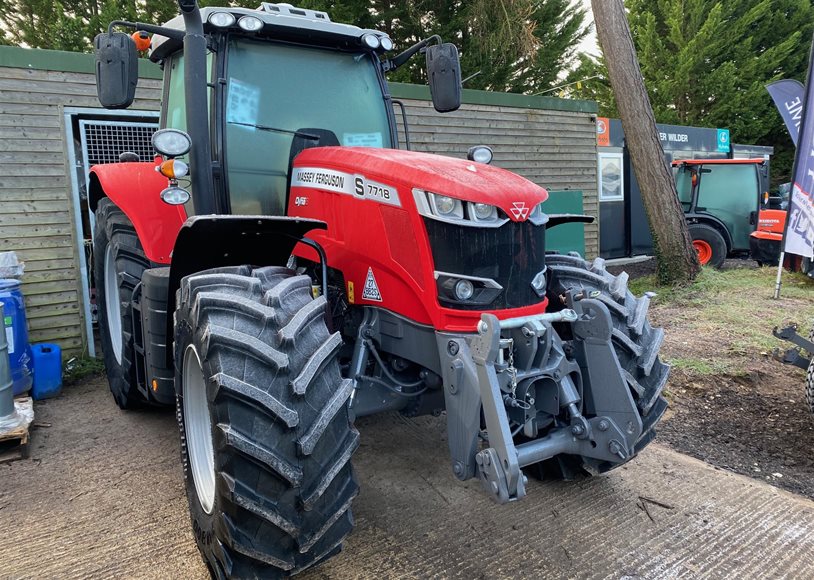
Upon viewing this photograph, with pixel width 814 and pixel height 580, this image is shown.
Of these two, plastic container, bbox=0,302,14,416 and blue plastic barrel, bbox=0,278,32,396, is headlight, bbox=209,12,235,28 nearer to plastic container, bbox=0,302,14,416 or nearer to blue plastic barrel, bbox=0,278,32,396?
plastic container, bbox=0,302,14,416

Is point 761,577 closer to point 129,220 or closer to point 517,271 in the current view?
point 517,271

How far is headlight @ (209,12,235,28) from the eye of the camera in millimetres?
3074

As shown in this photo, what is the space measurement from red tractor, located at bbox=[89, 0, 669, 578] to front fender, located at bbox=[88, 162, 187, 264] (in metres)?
0.01

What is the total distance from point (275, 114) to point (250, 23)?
45 centimetres

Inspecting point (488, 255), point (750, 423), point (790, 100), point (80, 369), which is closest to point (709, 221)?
point (790, 100)

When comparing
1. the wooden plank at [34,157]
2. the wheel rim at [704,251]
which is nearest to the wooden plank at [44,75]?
the wooden plank at [34,157]

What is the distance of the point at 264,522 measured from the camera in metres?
2.01

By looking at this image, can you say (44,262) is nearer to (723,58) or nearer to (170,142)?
(170,142)

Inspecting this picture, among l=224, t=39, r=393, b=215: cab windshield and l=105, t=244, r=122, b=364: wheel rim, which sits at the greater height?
l=224, t=39, r=393, b=215: cab windshield

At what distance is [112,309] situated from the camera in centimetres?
457

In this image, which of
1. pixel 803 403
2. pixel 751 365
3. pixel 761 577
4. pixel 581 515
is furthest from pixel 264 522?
pixel 751 365

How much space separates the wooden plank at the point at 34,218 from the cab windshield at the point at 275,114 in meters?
3.05

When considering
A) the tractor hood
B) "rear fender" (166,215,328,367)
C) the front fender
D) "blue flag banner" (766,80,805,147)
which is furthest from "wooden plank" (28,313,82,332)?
"blue flag banner" (766,80,805,147)

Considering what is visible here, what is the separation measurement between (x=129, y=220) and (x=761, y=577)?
151 inches
